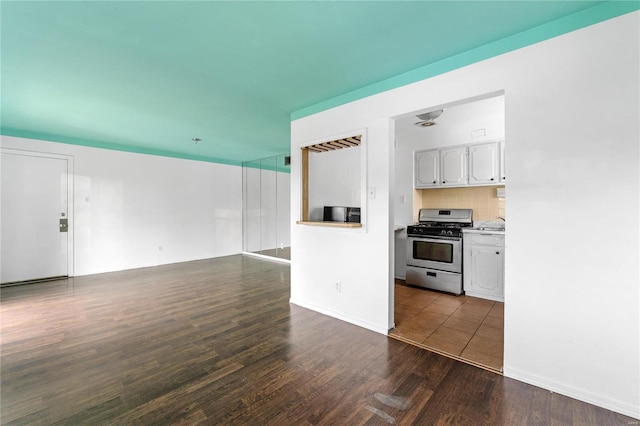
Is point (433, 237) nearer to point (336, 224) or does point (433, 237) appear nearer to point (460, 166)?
point (460, 166)

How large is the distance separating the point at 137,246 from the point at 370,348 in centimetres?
557

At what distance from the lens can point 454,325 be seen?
294 cm

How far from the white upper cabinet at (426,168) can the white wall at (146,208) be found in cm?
488

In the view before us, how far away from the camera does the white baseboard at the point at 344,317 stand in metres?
2.79

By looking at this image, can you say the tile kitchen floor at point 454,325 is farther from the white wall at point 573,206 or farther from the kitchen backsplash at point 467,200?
the kitchen backsplash at point 467,200

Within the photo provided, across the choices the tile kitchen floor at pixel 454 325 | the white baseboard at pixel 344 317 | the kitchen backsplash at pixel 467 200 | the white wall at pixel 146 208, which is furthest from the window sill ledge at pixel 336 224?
the white wall at pixel 146 208

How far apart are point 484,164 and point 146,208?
21.8 ft

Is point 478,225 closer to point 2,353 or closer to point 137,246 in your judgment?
point 2,353

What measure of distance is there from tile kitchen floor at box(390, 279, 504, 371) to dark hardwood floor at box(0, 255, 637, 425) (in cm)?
18

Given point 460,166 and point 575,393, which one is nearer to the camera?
point 575,393

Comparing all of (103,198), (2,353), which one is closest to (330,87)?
(2,353)

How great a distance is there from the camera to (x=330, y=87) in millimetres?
2908

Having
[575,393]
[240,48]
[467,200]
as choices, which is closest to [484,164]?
[467,200]

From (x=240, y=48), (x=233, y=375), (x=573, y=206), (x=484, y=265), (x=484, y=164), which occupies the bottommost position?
(x=233, y=375)
